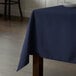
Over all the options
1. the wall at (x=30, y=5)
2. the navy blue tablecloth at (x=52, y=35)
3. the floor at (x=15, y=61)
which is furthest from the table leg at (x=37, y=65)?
the wall at (x=30, y=5)

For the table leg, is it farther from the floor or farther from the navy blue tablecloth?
the floor

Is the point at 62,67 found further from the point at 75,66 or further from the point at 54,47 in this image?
the point at 54,47

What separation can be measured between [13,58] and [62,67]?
0.62 metres

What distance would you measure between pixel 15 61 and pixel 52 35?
1.00 metres

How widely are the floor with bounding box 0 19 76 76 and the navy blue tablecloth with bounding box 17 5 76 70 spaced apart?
513mm

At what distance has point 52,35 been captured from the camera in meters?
1.77

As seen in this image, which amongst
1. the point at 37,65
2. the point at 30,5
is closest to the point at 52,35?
the point at 37,65

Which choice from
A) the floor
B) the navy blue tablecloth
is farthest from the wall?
the navy blue tablecloth

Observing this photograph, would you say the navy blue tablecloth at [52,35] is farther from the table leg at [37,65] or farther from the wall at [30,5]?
the wall at [30,5]

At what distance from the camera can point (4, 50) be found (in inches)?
120

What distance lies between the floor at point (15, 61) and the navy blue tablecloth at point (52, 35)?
1.68 ft

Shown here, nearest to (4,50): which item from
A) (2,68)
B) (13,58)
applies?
(13,58)

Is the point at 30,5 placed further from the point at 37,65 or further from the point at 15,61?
the point at 37,65

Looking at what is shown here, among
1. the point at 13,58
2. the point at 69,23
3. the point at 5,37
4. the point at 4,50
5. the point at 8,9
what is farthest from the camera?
the point at 8,9
